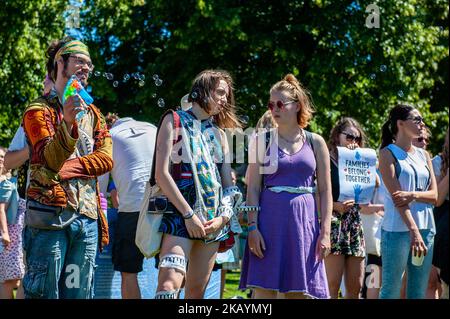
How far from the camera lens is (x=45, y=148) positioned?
396 cm

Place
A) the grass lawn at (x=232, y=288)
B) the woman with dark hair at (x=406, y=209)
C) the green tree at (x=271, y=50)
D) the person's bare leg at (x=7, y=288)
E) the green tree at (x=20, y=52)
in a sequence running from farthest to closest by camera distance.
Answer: the green tree at (x=271, y=50), the green tree at (x=20, y=52), the grass lawn at (x=232, y=288), the person's bare leg at (x=7, y=288), the woman with dark hair at (x=406, y=209)

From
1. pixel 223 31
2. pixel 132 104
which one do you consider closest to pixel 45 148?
pixel 223 31

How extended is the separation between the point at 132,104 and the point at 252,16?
A: 3.45 m

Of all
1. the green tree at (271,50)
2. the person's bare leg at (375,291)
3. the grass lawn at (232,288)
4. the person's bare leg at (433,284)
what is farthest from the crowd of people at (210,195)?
the green tree at (271,50)

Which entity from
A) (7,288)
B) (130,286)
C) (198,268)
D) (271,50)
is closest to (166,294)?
(198,268)

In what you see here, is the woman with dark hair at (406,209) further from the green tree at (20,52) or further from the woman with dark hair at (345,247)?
the green tree at (20,52)

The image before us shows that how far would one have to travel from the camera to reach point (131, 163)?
6848mm

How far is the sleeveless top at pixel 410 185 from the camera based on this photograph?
20.1 ft

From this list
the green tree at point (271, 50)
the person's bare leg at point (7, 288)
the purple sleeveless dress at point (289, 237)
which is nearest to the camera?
the purple sleeveless dress at point (289, 237)

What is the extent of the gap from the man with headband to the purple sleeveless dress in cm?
119

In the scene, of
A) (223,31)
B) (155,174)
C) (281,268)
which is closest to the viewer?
(155,174)

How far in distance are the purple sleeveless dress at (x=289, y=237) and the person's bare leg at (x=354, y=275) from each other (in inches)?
58.3

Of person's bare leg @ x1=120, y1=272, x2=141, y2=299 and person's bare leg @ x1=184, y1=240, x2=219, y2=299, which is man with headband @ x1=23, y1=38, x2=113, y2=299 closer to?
person's bare leg @ x1=184, y1=240, x2=219, y2=299

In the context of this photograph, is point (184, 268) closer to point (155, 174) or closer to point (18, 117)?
point (155, 174)
